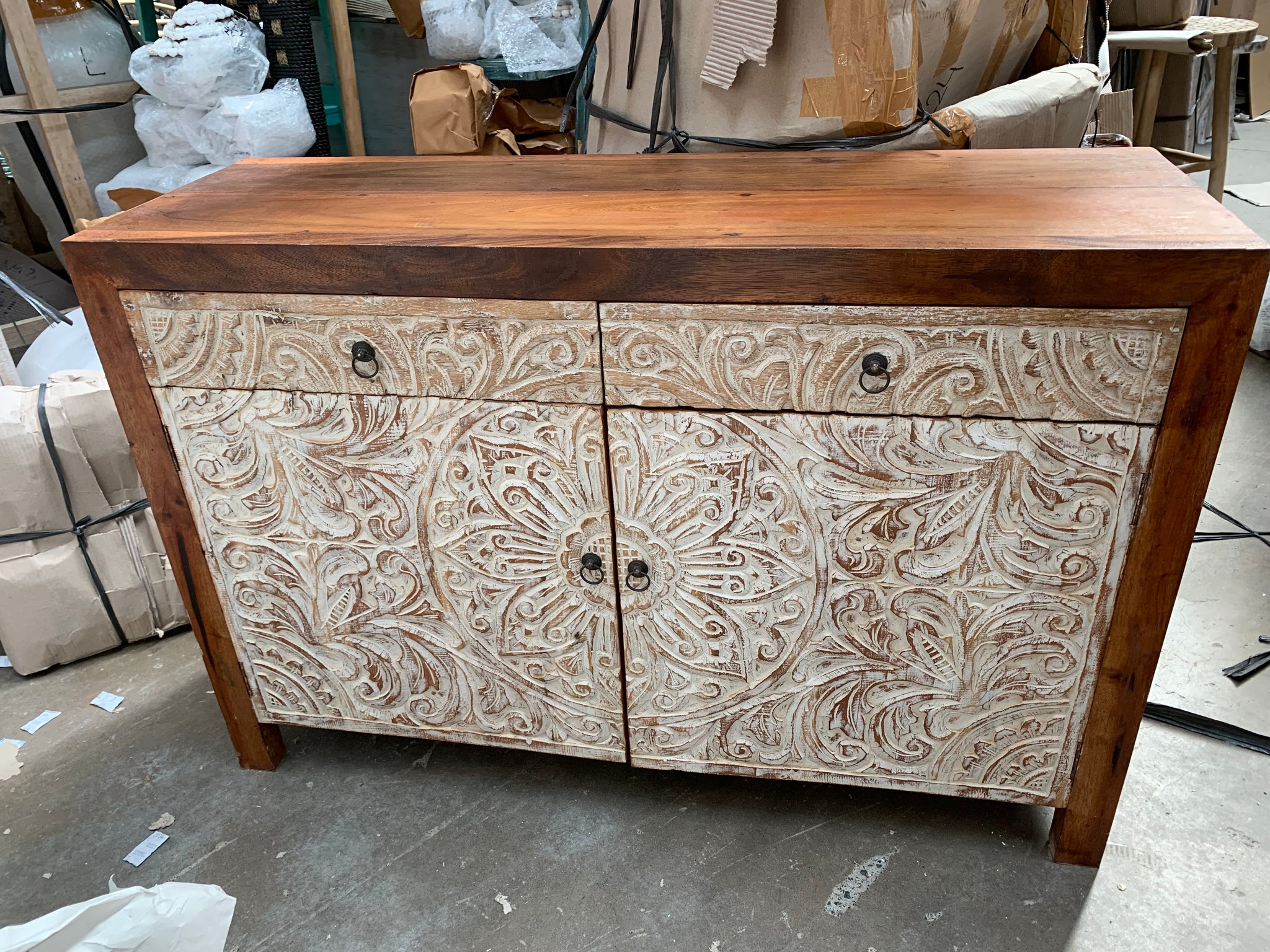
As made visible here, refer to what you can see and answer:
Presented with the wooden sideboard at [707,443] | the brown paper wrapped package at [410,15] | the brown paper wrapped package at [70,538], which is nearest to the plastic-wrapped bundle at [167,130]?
the brown paper wrapped package at [410,15]

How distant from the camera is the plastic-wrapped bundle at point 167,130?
213cm

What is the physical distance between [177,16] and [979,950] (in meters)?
2.29

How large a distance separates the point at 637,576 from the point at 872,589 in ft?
0.92

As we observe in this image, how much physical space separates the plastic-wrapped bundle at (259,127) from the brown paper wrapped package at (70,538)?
740 mm

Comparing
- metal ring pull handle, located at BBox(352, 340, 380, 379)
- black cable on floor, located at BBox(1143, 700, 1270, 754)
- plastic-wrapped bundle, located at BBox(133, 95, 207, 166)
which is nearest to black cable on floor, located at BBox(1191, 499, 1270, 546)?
black cable on floor, located at BBox(1143, 700, 1270, 754)

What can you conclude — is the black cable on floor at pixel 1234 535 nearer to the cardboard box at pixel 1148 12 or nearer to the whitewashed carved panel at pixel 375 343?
the whitewashed carved panel at pixel 375 343

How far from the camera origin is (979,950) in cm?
115

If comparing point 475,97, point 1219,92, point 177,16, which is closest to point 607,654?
point 475,97

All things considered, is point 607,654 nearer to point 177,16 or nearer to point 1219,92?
point 177,16

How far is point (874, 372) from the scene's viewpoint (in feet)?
3.23

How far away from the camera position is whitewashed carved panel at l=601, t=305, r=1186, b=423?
36.7 inches

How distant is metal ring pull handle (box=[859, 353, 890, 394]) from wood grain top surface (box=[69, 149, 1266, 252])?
0.12 m

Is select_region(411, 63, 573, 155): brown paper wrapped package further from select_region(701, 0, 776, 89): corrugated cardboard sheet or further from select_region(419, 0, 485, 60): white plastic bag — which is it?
select_region(701, 0, 776, 89): corrugated cardboard sheet

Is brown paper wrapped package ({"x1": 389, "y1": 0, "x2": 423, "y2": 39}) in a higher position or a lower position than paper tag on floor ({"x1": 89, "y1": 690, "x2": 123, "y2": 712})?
higher
